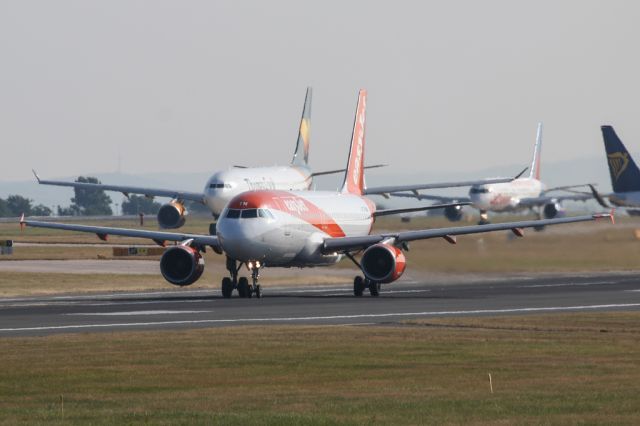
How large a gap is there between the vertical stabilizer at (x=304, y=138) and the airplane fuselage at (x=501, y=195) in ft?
129

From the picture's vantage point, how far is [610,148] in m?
82.4

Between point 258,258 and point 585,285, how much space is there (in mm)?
14656

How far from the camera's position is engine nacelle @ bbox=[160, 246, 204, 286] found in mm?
52688

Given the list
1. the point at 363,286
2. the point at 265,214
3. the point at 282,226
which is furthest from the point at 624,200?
the point at 265,214

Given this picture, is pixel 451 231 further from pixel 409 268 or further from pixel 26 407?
pixel 26 407

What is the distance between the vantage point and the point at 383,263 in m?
52.0

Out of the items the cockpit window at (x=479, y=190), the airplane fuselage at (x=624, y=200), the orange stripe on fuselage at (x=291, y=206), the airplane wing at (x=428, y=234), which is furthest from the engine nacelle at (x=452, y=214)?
the airplane wing at (x=428, y=234)

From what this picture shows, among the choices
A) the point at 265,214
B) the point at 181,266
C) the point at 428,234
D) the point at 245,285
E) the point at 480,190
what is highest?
the point at 480,190

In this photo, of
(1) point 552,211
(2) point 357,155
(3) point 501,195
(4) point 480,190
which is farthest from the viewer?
(3) point 501,195

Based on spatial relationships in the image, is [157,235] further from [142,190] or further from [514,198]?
[514,198]

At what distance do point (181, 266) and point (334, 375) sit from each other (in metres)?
27.3

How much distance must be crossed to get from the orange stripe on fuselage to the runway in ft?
8.60

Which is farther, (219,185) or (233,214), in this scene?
(219,185)

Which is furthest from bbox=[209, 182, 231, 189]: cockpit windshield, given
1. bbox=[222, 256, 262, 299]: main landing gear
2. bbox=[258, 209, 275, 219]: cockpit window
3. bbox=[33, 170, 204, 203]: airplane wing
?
bbox=[258, 209, 275, 219]: cockpit window
